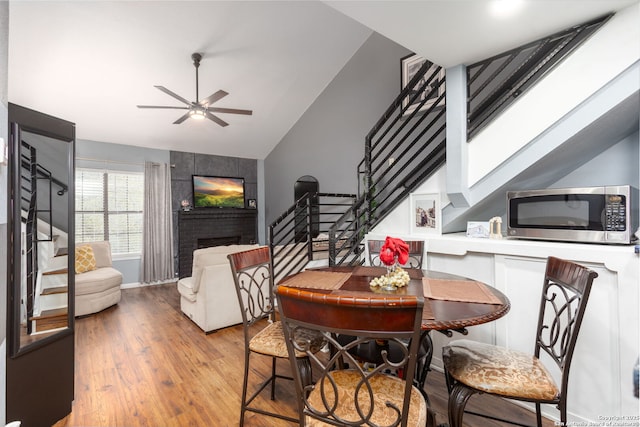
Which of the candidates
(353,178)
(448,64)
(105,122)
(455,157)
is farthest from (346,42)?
(105,122)

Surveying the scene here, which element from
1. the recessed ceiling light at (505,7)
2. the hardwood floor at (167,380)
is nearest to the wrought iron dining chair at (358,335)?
the hardwood floor at (167,380)

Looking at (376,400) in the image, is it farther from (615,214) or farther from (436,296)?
(615,214)

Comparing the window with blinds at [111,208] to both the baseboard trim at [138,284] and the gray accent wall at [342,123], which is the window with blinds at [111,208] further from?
the gray accent wall at [342,123]

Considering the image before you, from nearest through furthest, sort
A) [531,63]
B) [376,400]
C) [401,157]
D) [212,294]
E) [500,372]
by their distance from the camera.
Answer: [376,400] < [500,372] < [531,63] < [401,157] < [212,294]

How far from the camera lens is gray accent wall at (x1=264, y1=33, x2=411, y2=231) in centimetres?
459

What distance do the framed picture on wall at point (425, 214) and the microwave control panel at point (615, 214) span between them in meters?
0.99

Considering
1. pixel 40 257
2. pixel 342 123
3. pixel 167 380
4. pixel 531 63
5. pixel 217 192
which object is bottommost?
pixel 167 380

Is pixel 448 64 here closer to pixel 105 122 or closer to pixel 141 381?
pixel 141 381

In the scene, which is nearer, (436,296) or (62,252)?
(436,296)

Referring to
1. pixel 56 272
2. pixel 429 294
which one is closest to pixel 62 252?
pixel 56 272

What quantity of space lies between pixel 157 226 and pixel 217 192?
138 centimetres

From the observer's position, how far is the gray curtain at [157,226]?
5465 mm

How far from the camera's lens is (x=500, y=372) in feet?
4.44

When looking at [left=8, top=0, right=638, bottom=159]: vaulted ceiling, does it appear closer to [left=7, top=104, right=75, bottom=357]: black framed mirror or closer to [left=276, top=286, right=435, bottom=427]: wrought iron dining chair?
[left=276, top=286, right=435, bottom=427]: wrought iron dining chair
